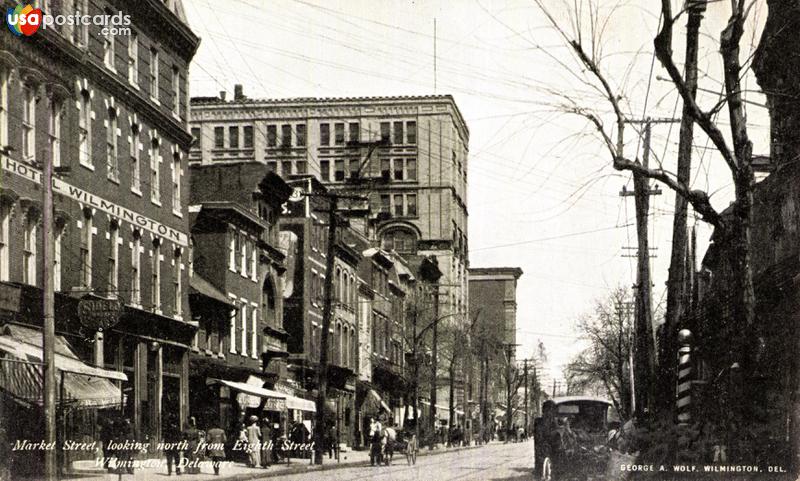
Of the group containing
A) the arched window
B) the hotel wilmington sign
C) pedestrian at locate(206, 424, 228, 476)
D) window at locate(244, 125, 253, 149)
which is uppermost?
window at locate(244, 125, 253, 149)

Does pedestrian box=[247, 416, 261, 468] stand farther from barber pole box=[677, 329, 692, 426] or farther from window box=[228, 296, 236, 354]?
barber pole box=[677, 329, 692, 426]

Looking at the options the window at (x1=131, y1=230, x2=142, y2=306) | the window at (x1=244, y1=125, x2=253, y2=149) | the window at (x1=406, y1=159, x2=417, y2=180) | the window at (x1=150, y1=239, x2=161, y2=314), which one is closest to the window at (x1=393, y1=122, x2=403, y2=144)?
the window at (x1=406, y1=159, x2=417, y2=180)

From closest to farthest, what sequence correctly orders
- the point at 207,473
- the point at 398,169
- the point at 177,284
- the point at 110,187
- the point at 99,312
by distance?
the point at 99,312
the point at 207,473
the point at 110,187
the point at 177,284
the point at 398,169

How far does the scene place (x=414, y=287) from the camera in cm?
9838

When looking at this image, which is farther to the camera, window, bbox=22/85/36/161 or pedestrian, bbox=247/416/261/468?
pedestrian, bbox=247/416/261/468

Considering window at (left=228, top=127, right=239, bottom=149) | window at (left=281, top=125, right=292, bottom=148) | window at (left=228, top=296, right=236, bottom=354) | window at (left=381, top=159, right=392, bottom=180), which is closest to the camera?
window at (left=228, top=296, right=236, bottom=354)

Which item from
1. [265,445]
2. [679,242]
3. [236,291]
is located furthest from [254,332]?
[679,242]

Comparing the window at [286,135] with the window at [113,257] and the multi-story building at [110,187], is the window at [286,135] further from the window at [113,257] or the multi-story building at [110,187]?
the window at [113,257]

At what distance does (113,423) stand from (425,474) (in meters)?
9.92

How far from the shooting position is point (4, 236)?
93.1 ft

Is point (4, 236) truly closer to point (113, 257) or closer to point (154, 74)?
point (113, 257)

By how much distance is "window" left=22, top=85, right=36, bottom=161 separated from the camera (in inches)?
1164

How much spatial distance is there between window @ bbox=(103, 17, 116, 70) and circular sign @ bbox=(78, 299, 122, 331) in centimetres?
847

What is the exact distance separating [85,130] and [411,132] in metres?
64.6
